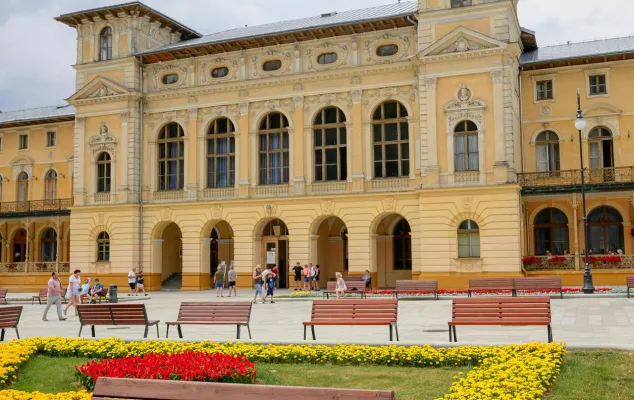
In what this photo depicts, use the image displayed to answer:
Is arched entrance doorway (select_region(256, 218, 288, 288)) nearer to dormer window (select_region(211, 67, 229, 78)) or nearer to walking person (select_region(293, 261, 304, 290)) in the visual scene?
walking person (select_region(293, 261, 304, 290))

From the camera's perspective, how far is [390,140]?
39875 millimetres

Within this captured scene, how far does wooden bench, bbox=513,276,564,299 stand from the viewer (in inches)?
1117

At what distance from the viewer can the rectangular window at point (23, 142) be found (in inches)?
2105

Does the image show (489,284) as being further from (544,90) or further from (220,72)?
(220,72)

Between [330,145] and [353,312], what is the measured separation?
25.4 m

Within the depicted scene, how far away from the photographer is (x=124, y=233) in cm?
4441

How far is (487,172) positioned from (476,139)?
1.85 meters

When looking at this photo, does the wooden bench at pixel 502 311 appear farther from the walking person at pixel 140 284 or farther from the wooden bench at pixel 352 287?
the walking person at pixel 140 284

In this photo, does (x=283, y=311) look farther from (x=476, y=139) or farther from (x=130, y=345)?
(x=476, y=139)

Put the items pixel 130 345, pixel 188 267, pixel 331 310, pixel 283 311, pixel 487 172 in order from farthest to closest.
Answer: pixel 188 267, pixel 487 172, pixel 283 311, pixel 331 310, pixel 130 345

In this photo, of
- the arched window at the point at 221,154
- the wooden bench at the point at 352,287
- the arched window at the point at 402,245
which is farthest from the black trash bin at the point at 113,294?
the arched window at the point at 402,245

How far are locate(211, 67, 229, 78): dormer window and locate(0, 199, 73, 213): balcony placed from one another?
14.6 metres

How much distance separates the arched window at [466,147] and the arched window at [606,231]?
793cm

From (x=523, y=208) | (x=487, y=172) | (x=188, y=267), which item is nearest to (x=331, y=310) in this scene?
(x=487, y=172)
